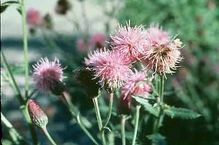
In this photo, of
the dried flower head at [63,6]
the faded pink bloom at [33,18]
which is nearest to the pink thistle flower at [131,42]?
the dried flower head at [63,6]

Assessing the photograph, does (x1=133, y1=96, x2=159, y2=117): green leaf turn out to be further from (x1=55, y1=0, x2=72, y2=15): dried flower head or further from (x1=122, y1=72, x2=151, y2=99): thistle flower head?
(x1=55, y1=0, x2=72, y2=15): dried flower head

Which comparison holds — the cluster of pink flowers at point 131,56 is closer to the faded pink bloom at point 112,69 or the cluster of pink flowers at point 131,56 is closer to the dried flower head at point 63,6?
the faded pink bloom at point 112,69

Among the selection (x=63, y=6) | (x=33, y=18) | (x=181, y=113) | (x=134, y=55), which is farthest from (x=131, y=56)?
(x=33, y=18)

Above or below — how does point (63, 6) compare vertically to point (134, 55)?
above

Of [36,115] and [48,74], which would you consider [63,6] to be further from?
[36,115]

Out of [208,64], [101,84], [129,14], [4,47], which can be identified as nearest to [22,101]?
[101,84]

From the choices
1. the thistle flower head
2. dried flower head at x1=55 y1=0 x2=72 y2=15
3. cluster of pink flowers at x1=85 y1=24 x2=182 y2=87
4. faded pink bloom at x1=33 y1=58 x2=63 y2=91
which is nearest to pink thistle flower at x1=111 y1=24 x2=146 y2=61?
cluster of pink flowers at x1=85 y1=24 x2=182 y2=87

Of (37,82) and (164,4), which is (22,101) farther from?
(164,4)
